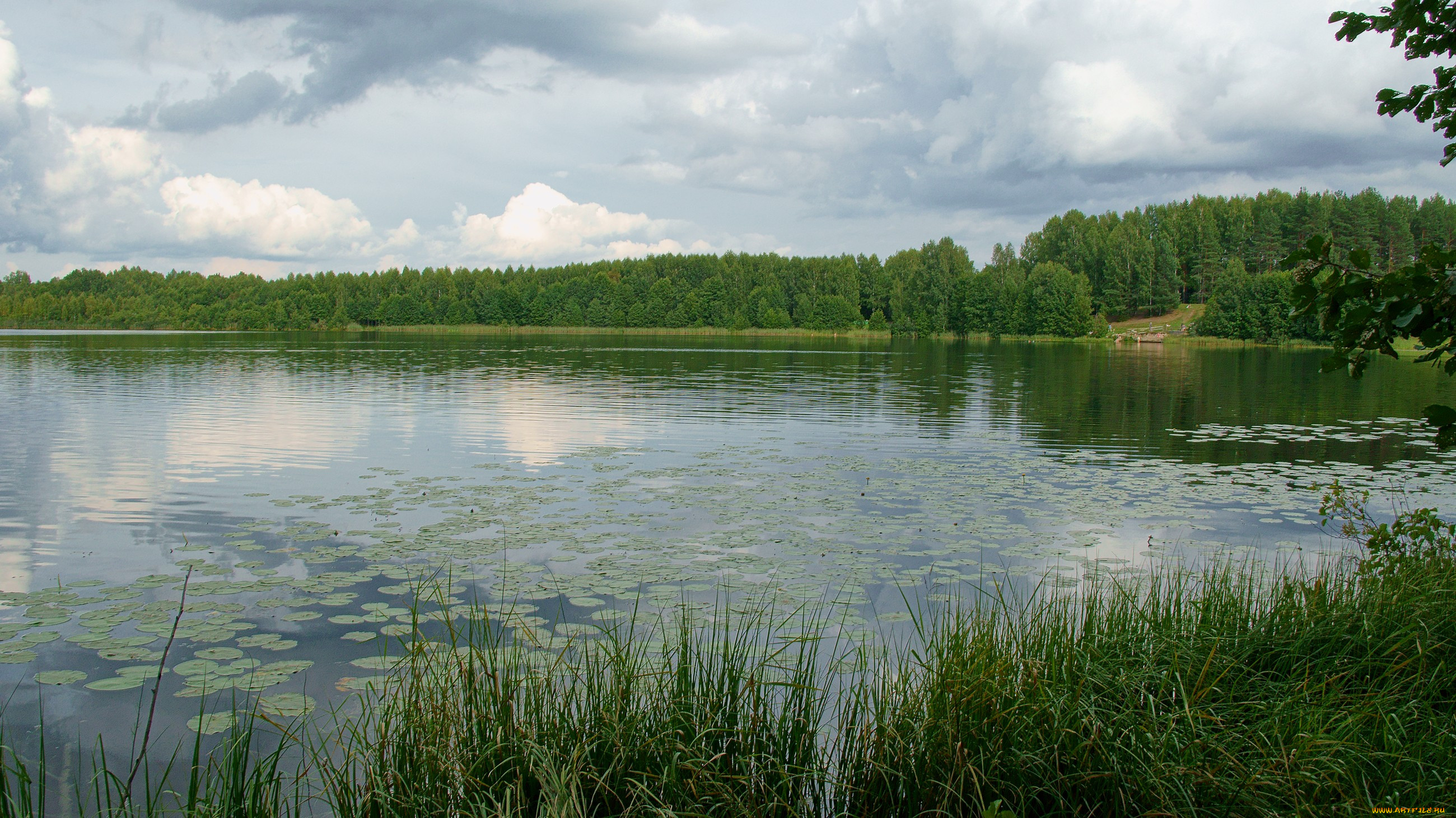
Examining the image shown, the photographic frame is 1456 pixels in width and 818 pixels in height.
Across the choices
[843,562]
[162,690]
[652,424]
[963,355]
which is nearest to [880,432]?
[652,424]

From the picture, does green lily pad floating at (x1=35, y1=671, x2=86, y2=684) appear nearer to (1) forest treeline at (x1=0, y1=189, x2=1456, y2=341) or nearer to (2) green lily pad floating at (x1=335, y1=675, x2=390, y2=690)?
(2) green lily pad floating at (x1=335, y1=675, x2=390, y2=690)

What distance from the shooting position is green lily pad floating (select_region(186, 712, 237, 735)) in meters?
5.84

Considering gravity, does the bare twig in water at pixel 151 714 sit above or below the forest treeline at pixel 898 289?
below

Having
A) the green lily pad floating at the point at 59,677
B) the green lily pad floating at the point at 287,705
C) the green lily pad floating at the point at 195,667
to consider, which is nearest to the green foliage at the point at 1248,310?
the green lily pad floating at the point at 287,705

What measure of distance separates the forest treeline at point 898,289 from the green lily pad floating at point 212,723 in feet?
382

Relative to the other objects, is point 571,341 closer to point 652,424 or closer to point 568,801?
point 652,424

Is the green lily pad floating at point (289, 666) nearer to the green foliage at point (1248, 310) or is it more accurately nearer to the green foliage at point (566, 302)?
the green foliage at point (1248, 310)

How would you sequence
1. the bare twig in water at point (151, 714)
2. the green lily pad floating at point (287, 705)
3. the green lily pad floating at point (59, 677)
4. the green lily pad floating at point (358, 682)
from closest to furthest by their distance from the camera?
the bare twig in water at point (151, 714) < the green lily pad floating at point (287, 705) < the green lily pad floating at point (358, 682) < the green lily pad floating at point (59, 677)

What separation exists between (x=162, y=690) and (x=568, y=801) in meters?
4.43

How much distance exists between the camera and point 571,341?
97.3m

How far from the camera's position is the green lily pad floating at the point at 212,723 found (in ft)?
19.2

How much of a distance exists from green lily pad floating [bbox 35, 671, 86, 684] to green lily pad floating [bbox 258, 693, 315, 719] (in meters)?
1.68

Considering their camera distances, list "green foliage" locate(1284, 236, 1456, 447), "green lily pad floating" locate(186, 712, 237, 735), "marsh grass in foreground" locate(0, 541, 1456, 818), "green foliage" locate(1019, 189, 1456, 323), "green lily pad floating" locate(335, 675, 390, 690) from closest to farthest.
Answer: "green foliage" locate(1284, 236, 1456, 447)
"marsh grass in foreground" locate(0, 541, 1456, 818)
"green lily pad floating" locate(186, 712, 237, 735)
"green lily pad floating" locate(335, 675, 390, 690)
"green foliage" locate(1019, 189, 1456, 323)

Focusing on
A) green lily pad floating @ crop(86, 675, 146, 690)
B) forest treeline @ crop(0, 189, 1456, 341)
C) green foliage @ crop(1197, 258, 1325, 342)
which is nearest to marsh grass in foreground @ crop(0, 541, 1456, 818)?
green lily pad floating @ crop(86, 675, 146, 690)
